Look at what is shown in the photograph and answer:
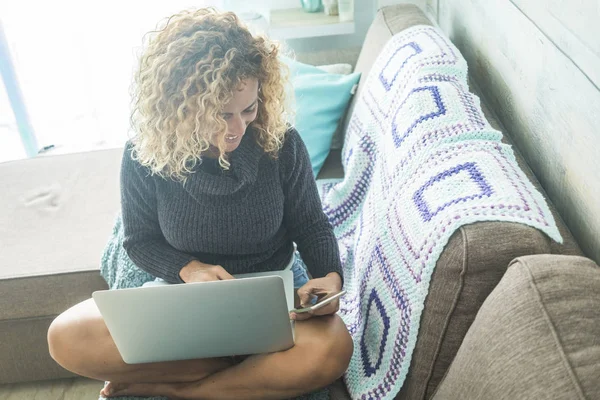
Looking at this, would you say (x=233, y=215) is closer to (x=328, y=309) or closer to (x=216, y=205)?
(x=216, y=205)

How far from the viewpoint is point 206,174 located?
1372mm

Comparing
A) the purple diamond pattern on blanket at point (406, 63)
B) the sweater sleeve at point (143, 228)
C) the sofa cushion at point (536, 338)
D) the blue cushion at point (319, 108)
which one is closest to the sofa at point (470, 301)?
the sofa cushion at point (536, 338)

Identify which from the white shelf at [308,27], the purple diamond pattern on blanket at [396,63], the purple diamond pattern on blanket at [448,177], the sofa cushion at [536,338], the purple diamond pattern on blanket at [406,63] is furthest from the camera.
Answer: the white shelf at [308,27]

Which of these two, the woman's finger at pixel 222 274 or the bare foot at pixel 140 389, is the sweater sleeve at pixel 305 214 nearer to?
the woman's finger at pixel 222 274

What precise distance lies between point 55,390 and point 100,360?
2.03 ft

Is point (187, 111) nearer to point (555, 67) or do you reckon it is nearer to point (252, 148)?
point (252, 148)

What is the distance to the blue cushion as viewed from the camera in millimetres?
2027

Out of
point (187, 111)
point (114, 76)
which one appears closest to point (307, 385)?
point (187, 111)

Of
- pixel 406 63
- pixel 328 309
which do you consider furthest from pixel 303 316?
pixel 406 63

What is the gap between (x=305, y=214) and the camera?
147 cm

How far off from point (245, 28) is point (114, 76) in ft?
5.93

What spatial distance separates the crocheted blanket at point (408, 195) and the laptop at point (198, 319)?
0.63 feet

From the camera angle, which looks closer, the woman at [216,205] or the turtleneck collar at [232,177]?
the woman at [216,205]

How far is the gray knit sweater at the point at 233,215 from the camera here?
1392mm
